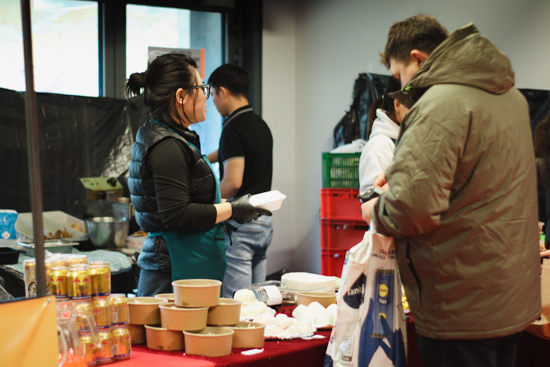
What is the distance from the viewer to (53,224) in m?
3.70

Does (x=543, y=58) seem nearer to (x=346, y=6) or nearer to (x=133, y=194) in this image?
(x=346, y=6)

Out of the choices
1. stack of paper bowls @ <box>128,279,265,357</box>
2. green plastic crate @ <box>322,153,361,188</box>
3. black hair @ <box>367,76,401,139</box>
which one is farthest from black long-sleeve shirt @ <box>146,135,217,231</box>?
green plastic crate @ <box>322,153,361,188</box>

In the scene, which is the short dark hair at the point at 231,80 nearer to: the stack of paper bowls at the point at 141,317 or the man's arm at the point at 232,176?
the man's arm at the point at 232,176

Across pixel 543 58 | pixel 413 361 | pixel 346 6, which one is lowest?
pixel 413 361

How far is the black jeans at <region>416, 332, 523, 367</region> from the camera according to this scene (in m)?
1.29

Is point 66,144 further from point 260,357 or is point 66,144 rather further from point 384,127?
point 260,357

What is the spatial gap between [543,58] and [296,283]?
2.30 meters

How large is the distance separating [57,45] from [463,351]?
4072 mm

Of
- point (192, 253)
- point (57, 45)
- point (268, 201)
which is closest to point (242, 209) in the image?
point (268, 201)

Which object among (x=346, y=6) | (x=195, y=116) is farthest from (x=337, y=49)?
(x=195, y=116)

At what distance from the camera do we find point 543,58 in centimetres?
326

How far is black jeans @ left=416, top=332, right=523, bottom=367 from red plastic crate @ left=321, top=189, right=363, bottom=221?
234cm

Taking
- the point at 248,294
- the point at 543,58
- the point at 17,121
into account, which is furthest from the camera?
the point at 17,121

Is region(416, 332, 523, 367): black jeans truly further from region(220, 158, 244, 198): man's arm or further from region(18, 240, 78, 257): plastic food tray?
region(18, 240, 78, 257): plastic food tray
